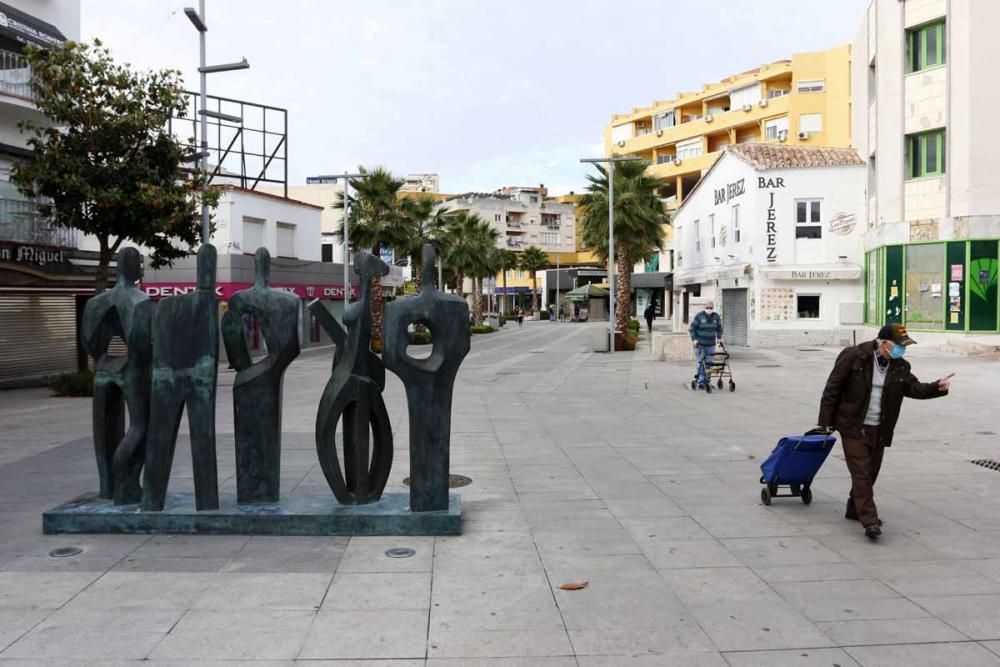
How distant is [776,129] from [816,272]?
30400 mm

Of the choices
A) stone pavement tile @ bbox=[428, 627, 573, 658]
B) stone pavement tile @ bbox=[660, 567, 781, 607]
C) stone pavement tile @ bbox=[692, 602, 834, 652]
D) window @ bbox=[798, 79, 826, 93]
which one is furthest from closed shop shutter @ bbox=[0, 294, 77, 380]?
window @ bbox=[798, 79, 826, 93]

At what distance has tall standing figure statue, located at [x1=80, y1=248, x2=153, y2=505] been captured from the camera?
633 centimetres

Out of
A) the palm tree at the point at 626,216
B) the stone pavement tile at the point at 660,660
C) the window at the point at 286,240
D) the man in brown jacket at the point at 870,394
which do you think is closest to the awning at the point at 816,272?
the palm tree at the point at 626,216

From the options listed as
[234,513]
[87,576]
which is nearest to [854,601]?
[234,513]

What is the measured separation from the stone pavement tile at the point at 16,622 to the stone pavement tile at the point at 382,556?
5.53ft

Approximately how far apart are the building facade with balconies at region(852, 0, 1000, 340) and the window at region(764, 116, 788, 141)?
94.8 ft

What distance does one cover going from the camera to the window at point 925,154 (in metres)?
25.7

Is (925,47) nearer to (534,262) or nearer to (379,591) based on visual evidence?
(379,591)

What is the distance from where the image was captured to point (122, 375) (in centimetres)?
642

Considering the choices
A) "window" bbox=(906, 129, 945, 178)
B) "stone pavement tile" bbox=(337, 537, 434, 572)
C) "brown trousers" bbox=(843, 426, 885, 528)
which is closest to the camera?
"stone pavement tile" bbox=(337, 537, 434, 572)

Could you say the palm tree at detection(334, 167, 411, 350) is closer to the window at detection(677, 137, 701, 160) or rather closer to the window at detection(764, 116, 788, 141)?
the window at detection(764, 116, 788, 141)

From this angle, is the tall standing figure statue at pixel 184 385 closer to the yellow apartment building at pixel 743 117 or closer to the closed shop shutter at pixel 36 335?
the closed shop shutter at pixel 36 335

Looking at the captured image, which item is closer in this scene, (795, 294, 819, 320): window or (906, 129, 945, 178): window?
(906, 129, 945, 178): window

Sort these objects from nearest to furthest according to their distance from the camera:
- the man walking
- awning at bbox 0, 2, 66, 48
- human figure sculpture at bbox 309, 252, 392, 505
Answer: human figure sculpture at bbox 309, 252, 392, 505
the man walking
awning at bbox 0, 2, 66, 48
